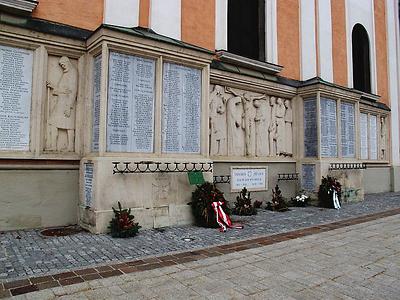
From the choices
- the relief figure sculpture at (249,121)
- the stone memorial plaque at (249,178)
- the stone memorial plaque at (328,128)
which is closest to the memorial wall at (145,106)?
the stone memorial plaque at (249,178)

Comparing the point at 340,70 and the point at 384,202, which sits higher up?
the point at 340,70

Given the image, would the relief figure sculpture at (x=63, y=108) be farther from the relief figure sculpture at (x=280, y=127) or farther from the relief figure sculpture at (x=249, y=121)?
the relief figure sculpture at (x=280, y=127)

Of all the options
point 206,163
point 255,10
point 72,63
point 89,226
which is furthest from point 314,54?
point 89,226

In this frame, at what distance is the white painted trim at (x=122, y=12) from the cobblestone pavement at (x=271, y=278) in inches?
225

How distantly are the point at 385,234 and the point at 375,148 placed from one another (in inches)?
377

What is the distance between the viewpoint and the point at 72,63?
7.16 m

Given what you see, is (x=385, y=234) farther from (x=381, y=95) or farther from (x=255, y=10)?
(x=381, y=95)

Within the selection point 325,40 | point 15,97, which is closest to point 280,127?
point 325,40

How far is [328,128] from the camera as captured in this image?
11195mm

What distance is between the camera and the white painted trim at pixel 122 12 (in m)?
7.62

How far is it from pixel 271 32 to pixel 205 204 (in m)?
6.82

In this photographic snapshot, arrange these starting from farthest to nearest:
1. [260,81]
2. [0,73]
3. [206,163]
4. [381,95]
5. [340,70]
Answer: [381,95] → [340,70] → [260,81] → [206,163] → [0,73]

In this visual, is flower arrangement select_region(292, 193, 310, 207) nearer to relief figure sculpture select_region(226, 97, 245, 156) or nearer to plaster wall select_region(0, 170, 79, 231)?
relief figure sculpture select_region(226, 97, 245, 156)

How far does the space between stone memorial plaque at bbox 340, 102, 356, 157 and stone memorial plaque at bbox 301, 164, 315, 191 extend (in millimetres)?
1661
